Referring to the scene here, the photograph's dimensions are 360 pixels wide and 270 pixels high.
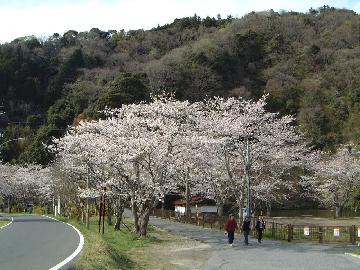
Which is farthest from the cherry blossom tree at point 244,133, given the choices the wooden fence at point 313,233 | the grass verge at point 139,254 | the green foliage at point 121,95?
the green foliage at point 121,95

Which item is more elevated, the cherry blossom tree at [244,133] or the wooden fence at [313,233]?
the cherry blossom tree at [244,133]

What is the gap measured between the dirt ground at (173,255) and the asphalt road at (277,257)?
17.2 inches

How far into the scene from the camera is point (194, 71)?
224 ft

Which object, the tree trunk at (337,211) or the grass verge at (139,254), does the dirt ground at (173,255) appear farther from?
the tree trunk at (337,211)

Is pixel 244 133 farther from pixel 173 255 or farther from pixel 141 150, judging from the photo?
pixel 173 255

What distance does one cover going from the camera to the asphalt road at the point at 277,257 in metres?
15.5

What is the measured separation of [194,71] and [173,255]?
51.8 m

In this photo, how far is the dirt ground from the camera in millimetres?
15505

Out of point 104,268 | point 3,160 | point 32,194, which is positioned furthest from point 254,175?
point 3,160

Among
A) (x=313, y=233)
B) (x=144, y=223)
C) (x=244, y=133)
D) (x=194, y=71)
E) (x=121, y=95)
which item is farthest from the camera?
(x=194, y=71)

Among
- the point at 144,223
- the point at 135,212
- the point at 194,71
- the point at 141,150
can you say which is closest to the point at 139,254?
the point at 144,223

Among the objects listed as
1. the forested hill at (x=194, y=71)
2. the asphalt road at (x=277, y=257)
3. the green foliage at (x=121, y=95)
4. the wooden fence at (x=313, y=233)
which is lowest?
the asphalt road at (x=277, y=257)

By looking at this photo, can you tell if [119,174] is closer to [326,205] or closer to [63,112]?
[326,205]

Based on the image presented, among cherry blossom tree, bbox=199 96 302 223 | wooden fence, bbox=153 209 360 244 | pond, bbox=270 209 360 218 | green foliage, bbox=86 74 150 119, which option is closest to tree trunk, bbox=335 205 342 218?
pond, bbox=270 209 360 218
